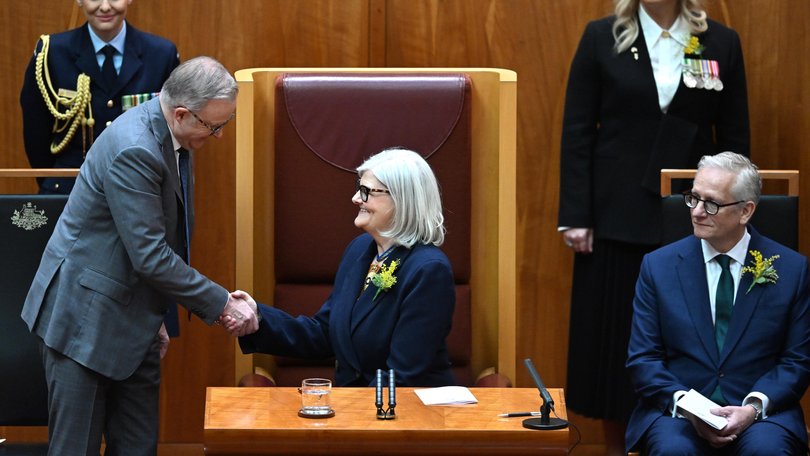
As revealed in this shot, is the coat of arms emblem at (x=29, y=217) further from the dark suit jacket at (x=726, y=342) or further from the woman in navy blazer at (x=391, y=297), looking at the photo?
the dark suit jacket at (x=726, y=342)

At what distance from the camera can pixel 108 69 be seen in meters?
4.02

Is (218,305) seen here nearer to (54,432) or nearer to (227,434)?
(54,432)

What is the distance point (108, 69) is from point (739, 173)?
2025 mm

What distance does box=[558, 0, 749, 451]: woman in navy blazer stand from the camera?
4012 mm

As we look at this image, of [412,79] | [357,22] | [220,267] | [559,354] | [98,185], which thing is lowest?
[559,354]

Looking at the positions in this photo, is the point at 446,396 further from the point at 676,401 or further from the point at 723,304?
the point at 723,304

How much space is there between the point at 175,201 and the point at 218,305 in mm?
296

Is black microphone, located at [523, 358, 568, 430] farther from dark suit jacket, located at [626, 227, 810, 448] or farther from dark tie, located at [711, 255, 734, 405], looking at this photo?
dark tie, located at [711, 255, 734, 405]

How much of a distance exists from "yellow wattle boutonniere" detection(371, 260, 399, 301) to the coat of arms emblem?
947 millimetres

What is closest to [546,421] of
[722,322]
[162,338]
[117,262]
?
[722,322]

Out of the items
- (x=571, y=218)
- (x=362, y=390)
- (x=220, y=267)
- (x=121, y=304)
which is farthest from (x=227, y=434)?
(x=220, y=267)

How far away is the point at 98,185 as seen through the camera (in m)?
3.11

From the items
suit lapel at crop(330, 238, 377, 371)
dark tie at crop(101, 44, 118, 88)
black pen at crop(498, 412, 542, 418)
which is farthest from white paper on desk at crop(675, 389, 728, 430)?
dark tie at crop(101, 44, 118, 88)

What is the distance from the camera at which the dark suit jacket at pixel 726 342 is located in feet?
10.6
